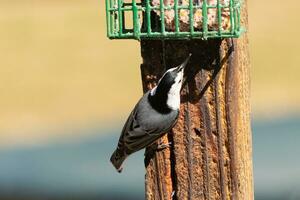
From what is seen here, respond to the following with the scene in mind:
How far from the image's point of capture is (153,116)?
6.70m

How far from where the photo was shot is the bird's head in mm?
5984

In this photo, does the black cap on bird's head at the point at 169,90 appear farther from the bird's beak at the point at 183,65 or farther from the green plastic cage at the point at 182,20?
the green plastic cage at the point at 182,20

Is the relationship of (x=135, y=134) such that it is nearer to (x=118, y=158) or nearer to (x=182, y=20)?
(x=118, y=158)

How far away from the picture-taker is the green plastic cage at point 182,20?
19.7 ft

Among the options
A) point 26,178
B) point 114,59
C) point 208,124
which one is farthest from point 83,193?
point 114,59

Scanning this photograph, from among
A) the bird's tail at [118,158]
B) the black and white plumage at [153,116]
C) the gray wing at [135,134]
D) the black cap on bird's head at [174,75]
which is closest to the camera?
the black cap on bird's head at [174,75]

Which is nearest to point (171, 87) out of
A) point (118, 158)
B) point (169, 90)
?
point (169, 90)

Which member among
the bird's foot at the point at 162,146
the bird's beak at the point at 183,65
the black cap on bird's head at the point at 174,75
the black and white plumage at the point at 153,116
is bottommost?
the bird's foot at the point at 162,146

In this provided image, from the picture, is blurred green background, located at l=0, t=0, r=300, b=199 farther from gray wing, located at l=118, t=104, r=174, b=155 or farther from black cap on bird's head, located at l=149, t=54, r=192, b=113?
black cap on bird's head, located at l=149, t=54, r=192, b=113

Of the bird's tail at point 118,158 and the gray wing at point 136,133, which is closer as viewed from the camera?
the gray wing at point 136,133

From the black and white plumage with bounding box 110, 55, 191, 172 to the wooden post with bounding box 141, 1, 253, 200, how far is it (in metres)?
0.06

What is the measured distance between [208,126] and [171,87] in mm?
285

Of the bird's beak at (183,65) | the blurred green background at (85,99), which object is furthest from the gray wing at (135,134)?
the blurred green background at (85,99)

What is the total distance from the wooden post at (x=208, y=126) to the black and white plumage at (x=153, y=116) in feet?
0.20
